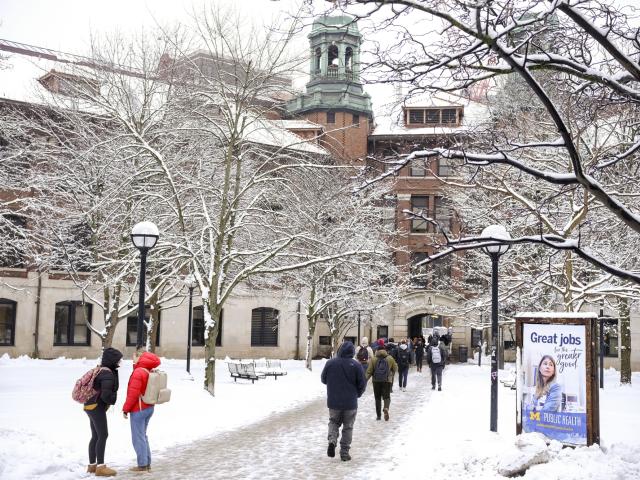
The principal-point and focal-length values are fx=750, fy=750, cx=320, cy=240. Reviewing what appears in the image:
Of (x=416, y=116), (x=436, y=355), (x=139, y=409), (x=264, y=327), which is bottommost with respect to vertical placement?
(x=139, y=409)

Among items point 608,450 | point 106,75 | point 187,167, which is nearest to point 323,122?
point 187,167

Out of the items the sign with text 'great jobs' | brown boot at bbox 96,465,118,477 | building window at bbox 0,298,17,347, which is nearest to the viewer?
brown boot at bbox 96,465,118,477

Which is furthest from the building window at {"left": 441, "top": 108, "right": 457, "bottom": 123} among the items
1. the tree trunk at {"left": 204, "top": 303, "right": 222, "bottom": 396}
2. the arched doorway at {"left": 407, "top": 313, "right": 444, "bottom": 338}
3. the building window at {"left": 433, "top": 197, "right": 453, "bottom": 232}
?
Result: the tree trunk at {"left": 204, "top": 303, "right": 222, "bottom": 396}

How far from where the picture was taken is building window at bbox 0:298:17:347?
3703 cm

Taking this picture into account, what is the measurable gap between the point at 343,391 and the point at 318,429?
3899 mm

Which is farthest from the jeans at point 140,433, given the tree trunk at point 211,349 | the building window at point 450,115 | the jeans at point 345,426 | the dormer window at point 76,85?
the building window at point 450,115

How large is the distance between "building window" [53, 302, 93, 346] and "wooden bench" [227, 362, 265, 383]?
1361 cm

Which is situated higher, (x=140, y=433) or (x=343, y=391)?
(x=343, y=391)

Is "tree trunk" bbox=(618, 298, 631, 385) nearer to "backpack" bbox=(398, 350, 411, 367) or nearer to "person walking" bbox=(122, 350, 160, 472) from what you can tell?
"backpack" bbox=(398, 350, 411, 367)

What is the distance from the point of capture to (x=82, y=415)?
15750 millimetres

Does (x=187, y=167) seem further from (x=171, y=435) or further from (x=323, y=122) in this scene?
(x=323, y=122)

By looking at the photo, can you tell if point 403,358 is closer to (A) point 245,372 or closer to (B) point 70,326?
(A) point 245,372

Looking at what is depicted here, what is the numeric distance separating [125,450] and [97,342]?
1135 inches

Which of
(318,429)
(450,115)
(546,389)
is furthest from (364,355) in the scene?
(450,115)
